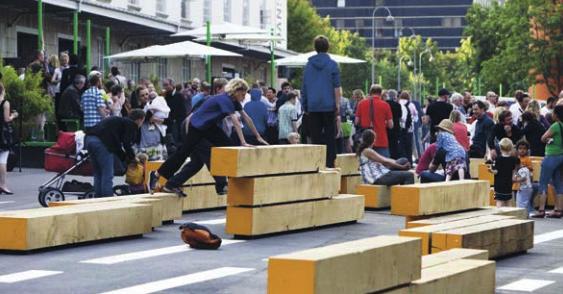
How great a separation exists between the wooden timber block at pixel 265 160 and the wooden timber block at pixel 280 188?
9cm

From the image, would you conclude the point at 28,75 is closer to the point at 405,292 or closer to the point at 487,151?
the point at 487,151

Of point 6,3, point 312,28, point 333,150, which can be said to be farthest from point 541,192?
point 312,28

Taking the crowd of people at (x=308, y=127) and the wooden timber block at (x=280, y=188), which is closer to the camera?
the wooden timber block at (x=280, y=188)

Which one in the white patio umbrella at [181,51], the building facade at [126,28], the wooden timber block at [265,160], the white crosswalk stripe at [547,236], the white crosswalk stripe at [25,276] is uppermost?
the building facade at [126,28]

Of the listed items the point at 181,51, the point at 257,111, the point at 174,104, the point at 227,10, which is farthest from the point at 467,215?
the point at 227,10

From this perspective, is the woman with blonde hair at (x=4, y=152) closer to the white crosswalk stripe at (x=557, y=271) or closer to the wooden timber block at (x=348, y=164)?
the wooden timber block at (x=348, y=164)

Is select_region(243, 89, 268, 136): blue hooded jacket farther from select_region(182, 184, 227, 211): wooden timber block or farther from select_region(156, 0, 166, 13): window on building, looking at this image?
select_region(156, 0, 166, 13): window on building

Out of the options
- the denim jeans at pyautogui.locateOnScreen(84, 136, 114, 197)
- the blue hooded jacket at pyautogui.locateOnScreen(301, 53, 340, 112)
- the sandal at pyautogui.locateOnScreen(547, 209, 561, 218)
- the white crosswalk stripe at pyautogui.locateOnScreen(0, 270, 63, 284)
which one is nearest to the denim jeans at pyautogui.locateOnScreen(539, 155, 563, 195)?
the sandal at pyautogui.locateOnScreen(547, 209, 561, 218)

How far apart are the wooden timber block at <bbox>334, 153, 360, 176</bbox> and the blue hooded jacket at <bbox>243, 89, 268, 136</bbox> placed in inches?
215

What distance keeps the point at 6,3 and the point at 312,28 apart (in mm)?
60338

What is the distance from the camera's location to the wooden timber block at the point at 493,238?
1365 cm

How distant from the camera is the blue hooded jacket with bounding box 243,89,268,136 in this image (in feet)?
91.2

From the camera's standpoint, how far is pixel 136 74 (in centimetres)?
5131

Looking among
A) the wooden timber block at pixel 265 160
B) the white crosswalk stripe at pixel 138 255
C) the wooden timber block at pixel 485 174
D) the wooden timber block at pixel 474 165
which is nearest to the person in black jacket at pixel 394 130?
the wooden timber block at pixel 474 165
